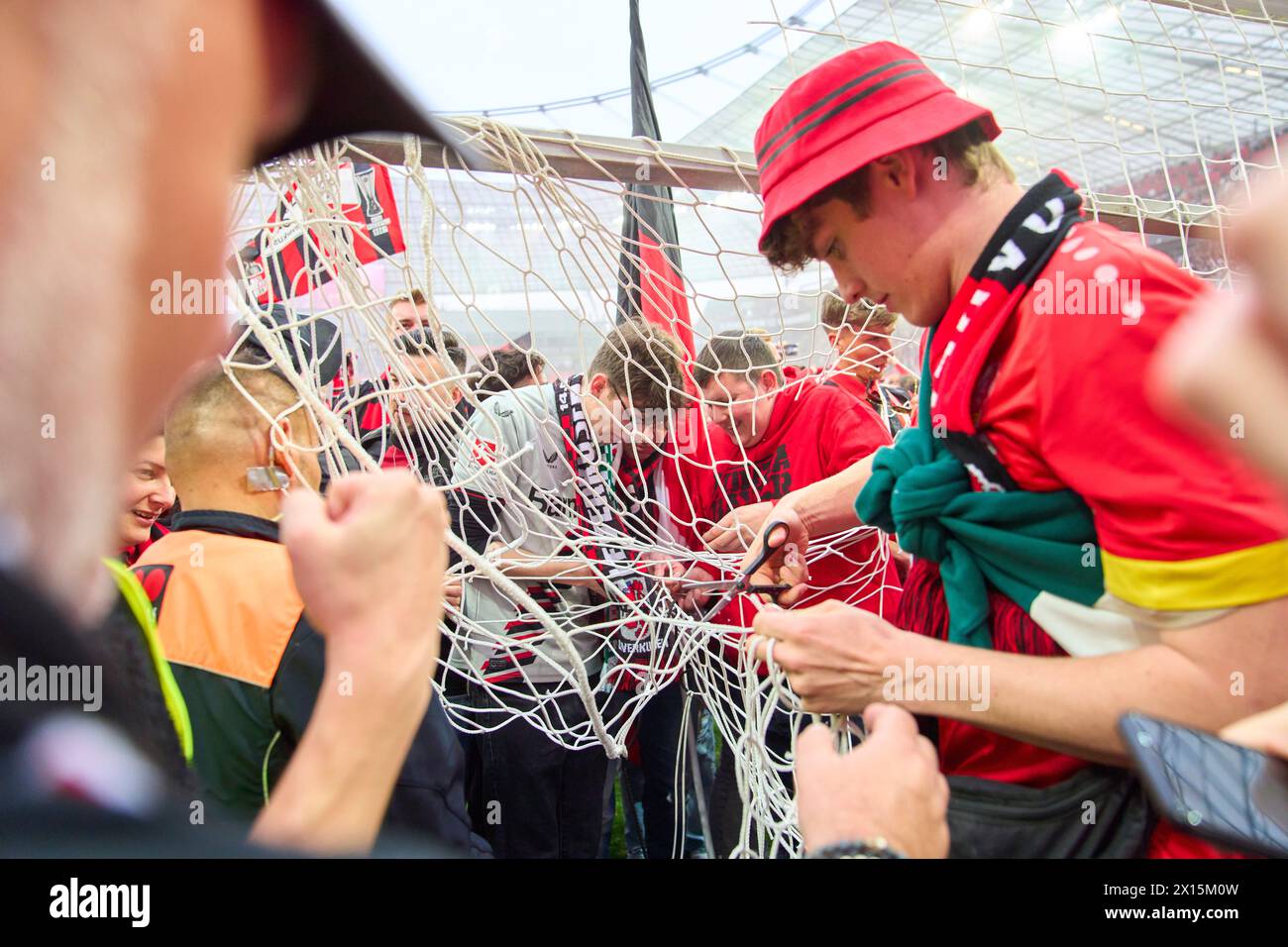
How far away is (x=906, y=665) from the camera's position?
0.77 meters

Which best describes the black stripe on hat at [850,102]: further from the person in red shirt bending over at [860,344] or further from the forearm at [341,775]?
the person in red shirt bending over at [860,344]

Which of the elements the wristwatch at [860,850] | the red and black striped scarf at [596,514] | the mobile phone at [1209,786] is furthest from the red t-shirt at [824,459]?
the wristwatch at [860,850]

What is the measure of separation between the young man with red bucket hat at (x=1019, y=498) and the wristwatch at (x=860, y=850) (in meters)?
0.22

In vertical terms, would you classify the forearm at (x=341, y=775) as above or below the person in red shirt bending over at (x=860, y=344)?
below

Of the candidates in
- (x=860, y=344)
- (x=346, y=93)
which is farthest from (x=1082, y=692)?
(x=860, y=344)

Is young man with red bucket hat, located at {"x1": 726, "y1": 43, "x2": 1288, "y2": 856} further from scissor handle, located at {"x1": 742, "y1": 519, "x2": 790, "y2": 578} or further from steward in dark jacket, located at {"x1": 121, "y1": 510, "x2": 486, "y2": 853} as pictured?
steward in dark jacket, located at {"x1": 121, "y1": 510, "x2": 486, "y2": 853}

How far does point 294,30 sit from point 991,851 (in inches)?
32.5

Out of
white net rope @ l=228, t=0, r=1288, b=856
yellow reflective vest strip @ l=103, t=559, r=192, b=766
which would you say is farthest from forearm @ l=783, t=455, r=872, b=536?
yellow reflective vest strip @ l=103, t=559, r=192, b=766

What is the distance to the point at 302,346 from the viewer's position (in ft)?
4.29

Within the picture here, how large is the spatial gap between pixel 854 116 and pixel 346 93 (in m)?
0.62

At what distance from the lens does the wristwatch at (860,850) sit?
0.55 m

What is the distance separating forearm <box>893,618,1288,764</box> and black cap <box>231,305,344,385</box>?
37.3 inches

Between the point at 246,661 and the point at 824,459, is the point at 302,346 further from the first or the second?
the point at 824,459
